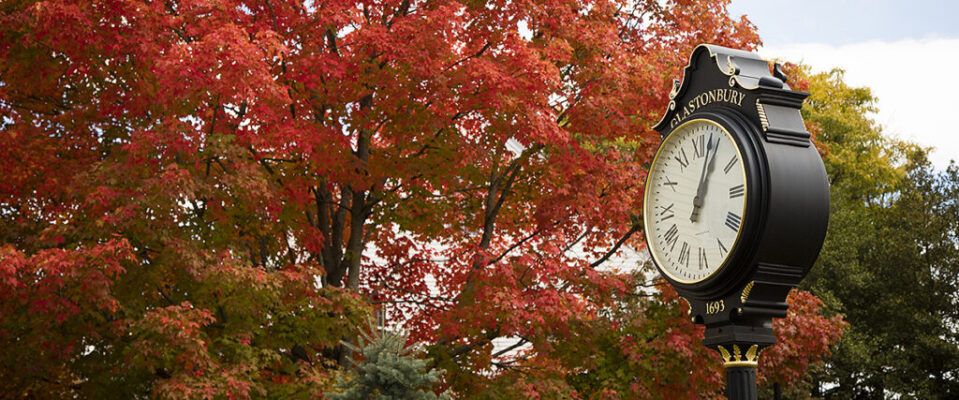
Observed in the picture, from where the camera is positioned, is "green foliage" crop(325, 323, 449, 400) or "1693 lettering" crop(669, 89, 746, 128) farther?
"green foliage" crop(325, 323, 449, 400)

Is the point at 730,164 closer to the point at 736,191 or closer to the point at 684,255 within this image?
the point at 736,191

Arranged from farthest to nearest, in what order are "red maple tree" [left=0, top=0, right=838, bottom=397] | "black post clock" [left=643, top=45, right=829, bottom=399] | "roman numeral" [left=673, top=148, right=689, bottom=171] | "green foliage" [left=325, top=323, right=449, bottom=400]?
"red maple tree" [left=0, top=0, right=838, bottom=397], "green foliage" [left=325, top=323, right=449, bottom=400], "roman numeral" [left=673, top=148, right=689, bottom=171], "black post clock" [left=643, top=45, right=829, bottom=399]

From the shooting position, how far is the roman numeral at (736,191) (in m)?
4.84

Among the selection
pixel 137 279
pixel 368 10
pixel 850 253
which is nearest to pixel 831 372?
pixel 850 253

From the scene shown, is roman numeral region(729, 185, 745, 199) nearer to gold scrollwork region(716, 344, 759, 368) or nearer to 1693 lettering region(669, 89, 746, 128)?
1693 lettering region(669, 89, 746, 128)

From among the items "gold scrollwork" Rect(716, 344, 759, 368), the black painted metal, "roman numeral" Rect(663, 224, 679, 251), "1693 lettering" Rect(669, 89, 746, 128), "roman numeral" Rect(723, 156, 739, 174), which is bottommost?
the black painted metal

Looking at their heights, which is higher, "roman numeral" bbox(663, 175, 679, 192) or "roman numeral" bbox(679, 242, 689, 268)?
"roman numeral" bbox(663, 175, 679, 192)

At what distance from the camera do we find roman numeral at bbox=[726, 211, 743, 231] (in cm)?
482

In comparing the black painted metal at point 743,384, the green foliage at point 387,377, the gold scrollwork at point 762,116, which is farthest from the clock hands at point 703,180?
the green foliage at point 387,377

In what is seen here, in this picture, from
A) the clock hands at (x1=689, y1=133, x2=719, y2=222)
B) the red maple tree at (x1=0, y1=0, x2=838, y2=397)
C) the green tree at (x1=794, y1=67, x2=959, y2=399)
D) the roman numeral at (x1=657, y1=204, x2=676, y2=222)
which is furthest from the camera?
the green tree at (x1=794, y1=67, x2=959, y2=399)

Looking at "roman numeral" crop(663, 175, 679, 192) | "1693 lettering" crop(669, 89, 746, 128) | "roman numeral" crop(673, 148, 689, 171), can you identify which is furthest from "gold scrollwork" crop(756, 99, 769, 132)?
"roman numeral" crop(663, 175, 679, 192)

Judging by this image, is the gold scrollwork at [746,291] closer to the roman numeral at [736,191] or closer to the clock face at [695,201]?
the clock face at [695,201]

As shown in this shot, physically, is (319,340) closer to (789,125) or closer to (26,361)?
(26,361)

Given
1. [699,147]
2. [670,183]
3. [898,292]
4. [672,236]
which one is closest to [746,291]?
[672,236]
